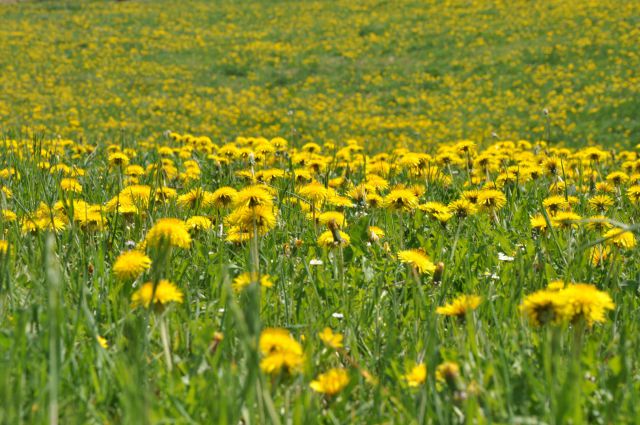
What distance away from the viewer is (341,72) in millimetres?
16750

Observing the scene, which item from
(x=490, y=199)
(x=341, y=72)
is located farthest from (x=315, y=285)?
(x=341, y=72)

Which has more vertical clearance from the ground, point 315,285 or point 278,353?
point 278,353

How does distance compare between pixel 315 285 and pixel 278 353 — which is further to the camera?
pixel 315 285

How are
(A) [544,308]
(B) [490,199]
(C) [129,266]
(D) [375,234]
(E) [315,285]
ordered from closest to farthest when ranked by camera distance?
(A) [544,308], (C) [129,266], (E) [315,285], (D) [375,234], (B) [490,199]

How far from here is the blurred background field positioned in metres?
12.4

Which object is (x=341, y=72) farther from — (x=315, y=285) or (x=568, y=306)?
(x=568, y=306)

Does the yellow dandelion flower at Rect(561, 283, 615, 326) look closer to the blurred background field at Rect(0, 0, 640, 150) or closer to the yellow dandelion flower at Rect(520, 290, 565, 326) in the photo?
the yellow dandelion flower at Rect(520, 290, 565, 326)

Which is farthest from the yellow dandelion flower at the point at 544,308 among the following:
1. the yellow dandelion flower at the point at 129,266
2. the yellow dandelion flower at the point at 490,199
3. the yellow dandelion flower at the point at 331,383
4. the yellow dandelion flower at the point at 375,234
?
the yellow dandelion flower at the point at 490,199

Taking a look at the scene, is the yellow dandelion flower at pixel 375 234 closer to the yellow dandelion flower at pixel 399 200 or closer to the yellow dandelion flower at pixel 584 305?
the yellow dandelion flower at pixel 399 200

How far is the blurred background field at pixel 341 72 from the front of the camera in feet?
40.5

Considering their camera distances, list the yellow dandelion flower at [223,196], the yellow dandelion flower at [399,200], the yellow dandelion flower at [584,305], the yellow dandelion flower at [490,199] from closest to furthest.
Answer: the yellow dandelion flower at [584,305] → the yellow dandelion flower at [223,196] → the yellow dandelion flower at [399,200] → the yellow dandelion flower at [490,199]

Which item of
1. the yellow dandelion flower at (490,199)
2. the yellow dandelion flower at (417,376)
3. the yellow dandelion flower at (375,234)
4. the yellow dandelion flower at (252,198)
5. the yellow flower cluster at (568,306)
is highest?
the yellow dandelion flower at (252,198)

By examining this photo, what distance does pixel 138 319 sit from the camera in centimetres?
140

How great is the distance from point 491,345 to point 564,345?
Answer: 20 cm
